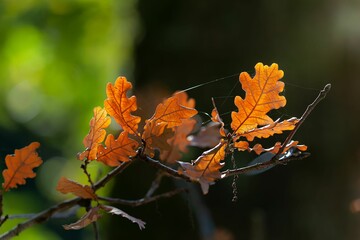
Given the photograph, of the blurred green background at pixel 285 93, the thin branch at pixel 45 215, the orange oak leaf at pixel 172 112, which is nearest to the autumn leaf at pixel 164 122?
the orange oak leaf at pixel 172 112

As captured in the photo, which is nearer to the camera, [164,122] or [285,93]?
[164,122]

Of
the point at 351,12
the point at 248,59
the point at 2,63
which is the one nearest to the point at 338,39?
the point at 351,12

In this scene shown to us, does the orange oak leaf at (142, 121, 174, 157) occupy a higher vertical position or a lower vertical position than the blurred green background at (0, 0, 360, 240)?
higher

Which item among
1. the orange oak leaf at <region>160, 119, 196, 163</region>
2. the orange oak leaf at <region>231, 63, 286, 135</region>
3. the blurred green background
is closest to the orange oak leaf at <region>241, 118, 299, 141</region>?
the orange oak leaf at <region>231, 63, 286, 135</region>

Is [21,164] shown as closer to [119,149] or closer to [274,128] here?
[119,149]

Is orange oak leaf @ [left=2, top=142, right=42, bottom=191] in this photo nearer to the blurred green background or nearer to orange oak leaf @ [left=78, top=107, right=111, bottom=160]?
orange oak leaf @ [left=78, top=107, right=111, bottom=160]

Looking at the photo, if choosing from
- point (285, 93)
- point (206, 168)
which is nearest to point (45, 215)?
point (206, 168)
